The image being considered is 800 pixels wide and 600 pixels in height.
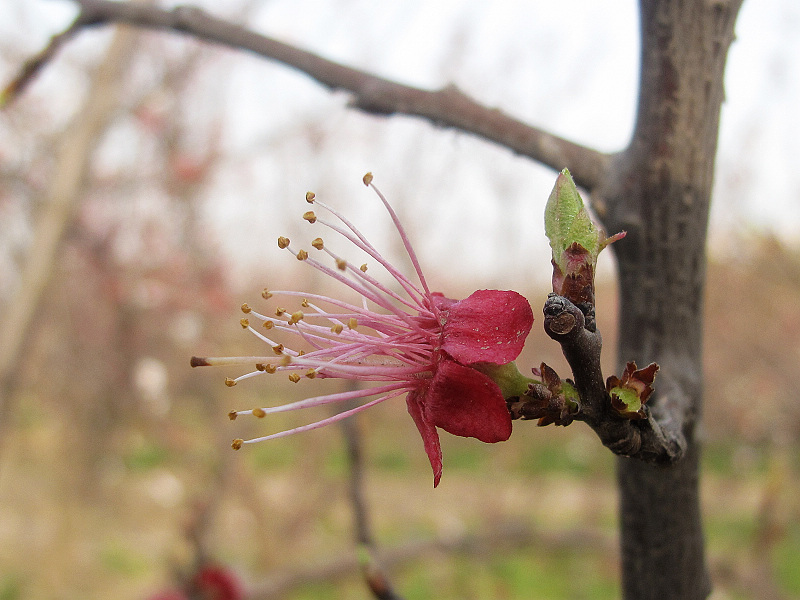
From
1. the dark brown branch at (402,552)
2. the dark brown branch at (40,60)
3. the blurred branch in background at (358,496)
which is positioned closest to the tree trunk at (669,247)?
the blurred branch in background at (358,496)

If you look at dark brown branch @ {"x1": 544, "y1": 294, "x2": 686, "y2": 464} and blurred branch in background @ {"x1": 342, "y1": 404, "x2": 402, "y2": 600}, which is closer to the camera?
dark brown branch @ {"x1": 544, "y1": 294, "x2": 686, "y2": 464}

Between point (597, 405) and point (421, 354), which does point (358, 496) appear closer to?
point (421, 354)

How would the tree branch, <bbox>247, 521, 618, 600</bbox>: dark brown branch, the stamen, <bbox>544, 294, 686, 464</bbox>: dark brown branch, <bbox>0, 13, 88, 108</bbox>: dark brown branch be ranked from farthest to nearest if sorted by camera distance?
1. <bbox>247, 521, 618, 600</bbox>: dark brown branch
2. <bbox>0, 13, 88, 108</bbox>: dark brown branch
3. the tree branch
4. the stamen
5. <bbox>544, 294, 686, 464</bbox>: dark brown branch

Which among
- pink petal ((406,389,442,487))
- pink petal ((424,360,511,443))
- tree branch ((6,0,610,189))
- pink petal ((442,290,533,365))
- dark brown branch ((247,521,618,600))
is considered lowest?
dark brown branch ((247,521,618,600))

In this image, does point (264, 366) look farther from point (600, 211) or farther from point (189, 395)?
point (189, 395)

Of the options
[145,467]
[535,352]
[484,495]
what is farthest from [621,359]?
[145,467]

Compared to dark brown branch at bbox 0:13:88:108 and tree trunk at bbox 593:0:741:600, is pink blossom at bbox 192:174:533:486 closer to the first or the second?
tree trunk at bbox 593:0:741:600

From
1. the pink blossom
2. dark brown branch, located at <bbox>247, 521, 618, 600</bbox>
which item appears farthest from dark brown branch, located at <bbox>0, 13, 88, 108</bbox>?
dark brown branch, located at <bbox>247, 521, 618, 600</bbox>
